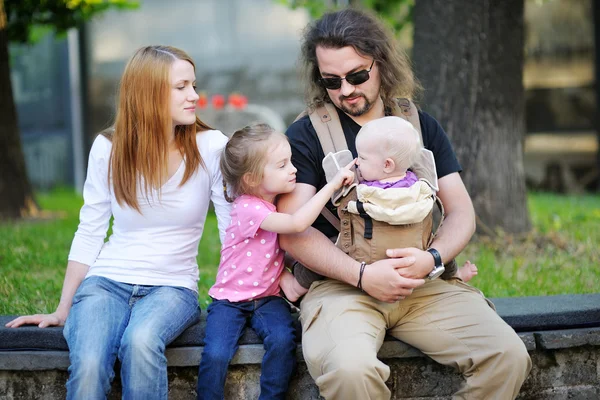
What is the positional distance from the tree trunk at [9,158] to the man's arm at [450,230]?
215 inches

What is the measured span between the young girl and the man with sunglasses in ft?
0.37

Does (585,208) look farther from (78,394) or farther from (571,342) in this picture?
(78,394)

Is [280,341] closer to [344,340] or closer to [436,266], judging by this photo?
[344,340]

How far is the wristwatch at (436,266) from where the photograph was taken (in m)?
3.39

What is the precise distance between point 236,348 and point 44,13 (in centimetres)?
604

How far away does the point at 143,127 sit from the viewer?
3.63m

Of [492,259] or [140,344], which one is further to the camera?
[492,259]

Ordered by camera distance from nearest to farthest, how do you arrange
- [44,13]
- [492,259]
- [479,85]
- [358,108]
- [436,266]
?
[436,266] < [358,108] < [492,259] < [479,85] < [44,13]

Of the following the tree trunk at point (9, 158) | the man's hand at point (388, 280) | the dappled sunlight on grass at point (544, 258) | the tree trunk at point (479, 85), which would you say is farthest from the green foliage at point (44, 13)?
the man's hand at point (388, 280)

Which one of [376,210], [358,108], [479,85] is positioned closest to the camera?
[376,210]

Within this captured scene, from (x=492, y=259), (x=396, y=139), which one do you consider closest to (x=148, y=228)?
(x=396, y=139)

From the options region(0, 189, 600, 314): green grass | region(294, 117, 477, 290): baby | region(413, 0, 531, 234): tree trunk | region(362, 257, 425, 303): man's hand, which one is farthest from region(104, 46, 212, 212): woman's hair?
region(413, 0, 531, 234): tree trunk

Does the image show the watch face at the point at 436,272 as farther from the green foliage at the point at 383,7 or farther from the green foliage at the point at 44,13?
the green foliage at the point at 44,13

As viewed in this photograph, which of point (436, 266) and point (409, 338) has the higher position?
point (436, 266)
